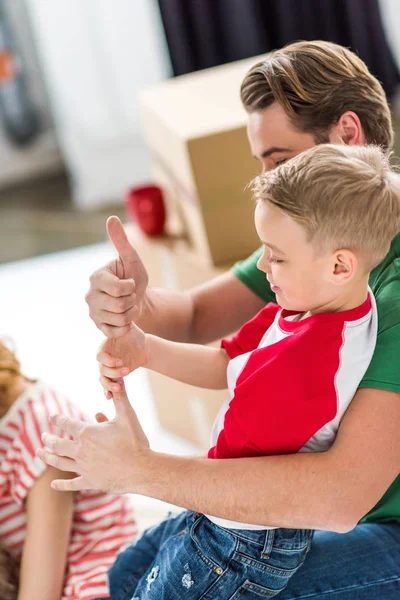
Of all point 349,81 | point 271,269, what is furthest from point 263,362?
point 349,81

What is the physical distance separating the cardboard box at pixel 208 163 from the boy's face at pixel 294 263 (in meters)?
0.80

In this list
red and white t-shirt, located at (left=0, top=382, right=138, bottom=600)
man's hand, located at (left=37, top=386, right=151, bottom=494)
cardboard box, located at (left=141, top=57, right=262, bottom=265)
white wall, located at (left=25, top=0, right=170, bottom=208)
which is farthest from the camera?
white wall, located at (left=25, top=0, right=170, bottom=208)

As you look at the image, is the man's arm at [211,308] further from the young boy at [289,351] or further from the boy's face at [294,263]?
the boy's face at [294,263]

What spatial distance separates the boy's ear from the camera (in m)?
1.05

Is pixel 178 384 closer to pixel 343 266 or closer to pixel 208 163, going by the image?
pixel 208 163

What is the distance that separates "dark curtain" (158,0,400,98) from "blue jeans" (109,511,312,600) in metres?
2.72

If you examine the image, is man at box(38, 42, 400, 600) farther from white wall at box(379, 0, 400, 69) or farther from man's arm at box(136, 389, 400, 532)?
white wall at box(379, 0, 400, 69)

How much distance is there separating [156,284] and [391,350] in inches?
50.4

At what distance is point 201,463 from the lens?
1.18 meters

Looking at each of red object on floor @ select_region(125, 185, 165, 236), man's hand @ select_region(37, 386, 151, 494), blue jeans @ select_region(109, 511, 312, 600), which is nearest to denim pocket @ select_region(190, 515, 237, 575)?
blue jeans @ select_region(109, 511, 312, 600)

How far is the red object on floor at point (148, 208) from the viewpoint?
2287 millimetres

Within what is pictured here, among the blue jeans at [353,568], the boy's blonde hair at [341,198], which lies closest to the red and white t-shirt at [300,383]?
the boy's blonde hair at [341,198]

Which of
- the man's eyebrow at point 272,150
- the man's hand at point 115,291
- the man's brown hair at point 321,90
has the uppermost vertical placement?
the man's brown hair at point 321,90

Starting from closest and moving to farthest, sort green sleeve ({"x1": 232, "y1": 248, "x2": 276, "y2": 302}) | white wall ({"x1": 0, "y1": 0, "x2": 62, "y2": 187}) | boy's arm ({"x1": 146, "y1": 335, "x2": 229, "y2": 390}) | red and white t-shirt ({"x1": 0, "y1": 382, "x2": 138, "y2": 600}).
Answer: boy's arm ({"x1": 146, "y1": 335, "x2": 229, "y2": 390}) < red and white t-shirt ({"x1": 0, "y1": 382, "x2": 138, "y2": 600}) < green sleeve ({"x1": 232, "y1": 248, "x2": 276, "y2": 302}) < white wall ({"x1": 0, "y1": 0, "x2": 62, "y2": 187})
